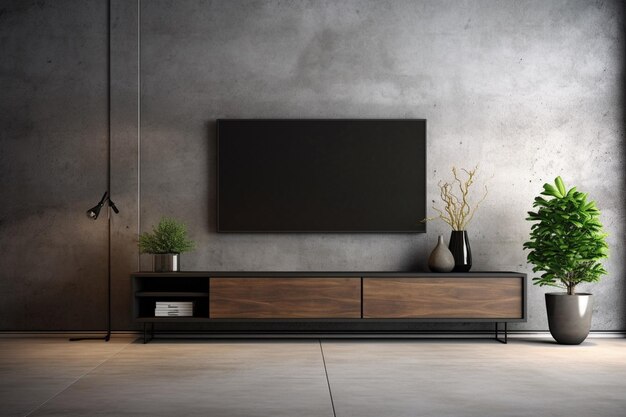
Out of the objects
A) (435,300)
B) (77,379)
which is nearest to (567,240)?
(435,300)

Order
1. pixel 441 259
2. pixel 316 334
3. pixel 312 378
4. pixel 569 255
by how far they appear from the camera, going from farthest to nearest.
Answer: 1. pixel 316 334
2. pixel 441 259
3. pixel 569 255
4. pixel 312 378

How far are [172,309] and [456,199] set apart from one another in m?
2.41

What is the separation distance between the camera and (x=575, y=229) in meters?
5.11

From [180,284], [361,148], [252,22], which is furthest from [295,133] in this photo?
[180,284]

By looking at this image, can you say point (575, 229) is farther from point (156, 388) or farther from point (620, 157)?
point (156, 388)

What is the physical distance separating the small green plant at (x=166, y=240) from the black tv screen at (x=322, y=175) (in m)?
0.39

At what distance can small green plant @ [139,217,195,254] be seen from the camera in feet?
17.2

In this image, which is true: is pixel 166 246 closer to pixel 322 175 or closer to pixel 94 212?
pixel 94 212

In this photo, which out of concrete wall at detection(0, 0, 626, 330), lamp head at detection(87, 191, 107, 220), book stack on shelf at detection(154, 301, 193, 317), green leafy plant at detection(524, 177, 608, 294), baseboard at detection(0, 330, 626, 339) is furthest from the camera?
concrete wall at detection(0, 0, 626, 330)

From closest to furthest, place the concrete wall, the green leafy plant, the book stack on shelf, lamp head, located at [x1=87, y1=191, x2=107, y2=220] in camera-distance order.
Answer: the green leafy plant < the book stack on shelf < lamp head, located at [x1=87, y1=191, x2=107, y2=220] < the concrete wall

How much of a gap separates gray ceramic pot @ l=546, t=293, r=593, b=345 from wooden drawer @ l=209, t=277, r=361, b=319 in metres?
1.48

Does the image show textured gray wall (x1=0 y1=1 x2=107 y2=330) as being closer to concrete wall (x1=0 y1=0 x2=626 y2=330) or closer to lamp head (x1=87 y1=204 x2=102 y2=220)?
concrete wall (x1=0 y1=0 x2=626 y2=330)

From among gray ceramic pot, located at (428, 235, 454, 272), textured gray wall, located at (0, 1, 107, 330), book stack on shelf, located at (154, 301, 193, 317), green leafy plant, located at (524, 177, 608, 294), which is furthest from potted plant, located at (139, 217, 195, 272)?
green leafy plant, located at (524, 177, 608, 294)

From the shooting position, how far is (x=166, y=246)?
5.25 metres
